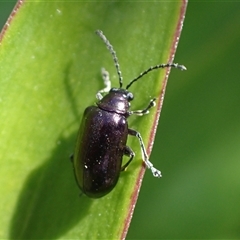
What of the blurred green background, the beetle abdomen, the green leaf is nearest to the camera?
the green leaf

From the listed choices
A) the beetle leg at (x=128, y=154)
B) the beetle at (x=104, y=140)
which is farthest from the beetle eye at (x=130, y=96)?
the beetle leg at (x=128, y=154)

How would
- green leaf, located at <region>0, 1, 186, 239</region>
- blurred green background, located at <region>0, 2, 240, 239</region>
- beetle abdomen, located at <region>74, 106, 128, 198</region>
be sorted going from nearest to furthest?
green leaf, located at <region>0, 1, 186, 239</region>
beetle abdomen, located at <region>74, 106, 128, 198</region>
blurred green background, located at <region>0, 2, 240, 239</region>

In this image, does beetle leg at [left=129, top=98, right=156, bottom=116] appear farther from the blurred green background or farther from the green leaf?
the blurred green background

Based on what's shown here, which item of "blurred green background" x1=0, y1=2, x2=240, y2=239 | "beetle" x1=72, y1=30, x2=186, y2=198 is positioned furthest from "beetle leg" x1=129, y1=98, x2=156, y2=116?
"blurred green background" x1=0, y1=2, x2=240, y2=239

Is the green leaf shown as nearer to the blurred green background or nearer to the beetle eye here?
the beetle eye

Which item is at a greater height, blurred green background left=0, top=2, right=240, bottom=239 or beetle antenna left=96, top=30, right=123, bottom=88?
beetle antenna left=96, top=30, right=123, bottom=88

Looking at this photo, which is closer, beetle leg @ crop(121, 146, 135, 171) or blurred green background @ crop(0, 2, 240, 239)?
beetle leg @ crop(121, 146, 135, 171)

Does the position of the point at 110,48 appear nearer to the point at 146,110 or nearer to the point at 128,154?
the point at 146,110

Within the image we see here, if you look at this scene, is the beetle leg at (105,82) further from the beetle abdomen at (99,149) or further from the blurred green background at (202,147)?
the blurred green background at (202,147)
